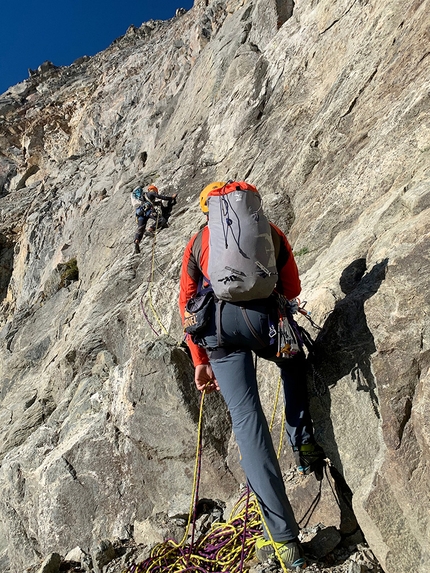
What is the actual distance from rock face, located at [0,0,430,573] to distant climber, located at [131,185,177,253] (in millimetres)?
495

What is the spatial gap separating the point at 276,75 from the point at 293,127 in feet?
12.1

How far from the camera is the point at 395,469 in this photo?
11.3 ft

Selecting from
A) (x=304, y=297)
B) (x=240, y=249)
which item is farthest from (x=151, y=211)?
(x=240, y=249)

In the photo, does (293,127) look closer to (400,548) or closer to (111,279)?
(111,279)

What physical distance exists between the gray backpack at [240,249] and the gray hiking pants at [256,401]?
222mm

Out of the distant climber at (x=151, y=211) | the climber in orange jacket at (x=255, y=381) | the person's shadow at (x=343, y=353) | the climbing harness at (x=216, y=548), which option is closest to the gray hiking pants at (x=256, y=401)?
the climber in orange jacket at (x=255, y=381)

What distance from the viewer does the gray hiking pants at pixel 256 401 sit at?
367 cm

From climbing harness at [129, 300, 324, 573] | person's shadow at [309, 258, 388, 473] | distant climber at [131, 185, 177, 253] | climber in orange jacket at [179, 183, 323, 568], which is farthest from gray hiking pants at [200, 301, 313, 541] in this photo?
distant climber at [131, 185, 177, 253]

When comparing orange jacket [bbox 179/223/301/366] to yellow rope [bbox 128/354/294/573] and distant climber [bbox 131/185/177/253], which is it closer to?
yellow rope [bbox 128/354/294/573]

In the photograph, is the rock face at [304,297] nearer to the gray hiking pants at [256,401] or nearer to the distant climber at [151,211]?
the gray hiking pants at [256,401]

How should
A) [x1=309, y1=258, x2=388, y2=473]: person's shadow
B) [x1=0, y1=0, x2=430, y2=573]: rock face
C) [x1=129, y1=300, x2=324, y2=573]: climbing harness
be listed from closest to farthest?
[x1=0, y1=0, x2=430, y2=573]: rock face → [x1=309, y1=258, x2=388, y2=473]: person's shadow → [x1=129, y1=300, x2=324, y2=573]: climbing harness

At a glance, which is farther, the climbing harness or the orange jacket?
the orange jacket

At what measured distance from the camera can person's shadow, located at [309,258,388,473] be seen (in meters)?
3.99

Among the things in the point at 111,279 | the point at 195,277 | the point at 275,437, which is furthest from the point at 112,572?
the point at 111,279
